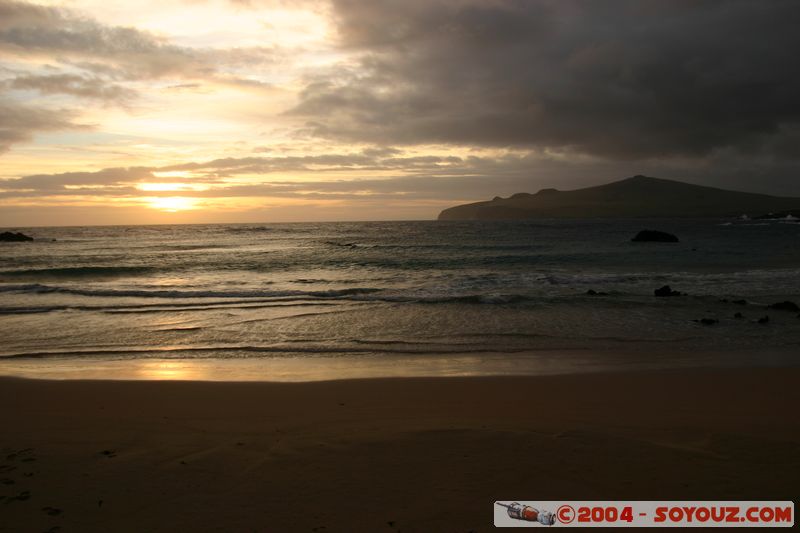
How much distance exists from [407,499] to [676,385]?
19.5ft

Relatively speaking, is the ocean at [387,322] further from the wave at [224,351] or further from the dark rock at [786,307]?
the dark rock at [786,307]

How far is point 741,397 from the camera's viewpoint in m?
7.83

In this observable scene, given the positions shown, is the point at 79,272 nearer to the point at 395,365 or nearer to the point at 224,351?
the point at 224,351

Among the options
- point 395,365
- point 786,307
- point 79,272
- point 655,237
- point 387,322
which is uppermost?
point 655,237

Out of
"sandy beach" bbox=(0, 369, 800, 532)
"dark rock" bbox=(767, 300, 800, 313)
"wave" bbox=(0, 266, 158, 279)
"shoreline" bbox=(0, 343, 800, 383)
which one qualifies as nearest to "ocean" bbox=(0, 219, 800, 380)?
"shoreline" bbox=(0, 343, 800, 383)

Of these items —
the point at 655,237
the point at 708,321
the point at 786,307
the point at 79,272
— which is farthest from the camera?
the point at 655,237

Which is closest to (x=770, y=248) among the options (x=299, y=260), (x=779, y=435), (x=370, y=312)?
(x=299, y=260)

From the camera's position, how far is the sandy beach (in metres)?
4.40

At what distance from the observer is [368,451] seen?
5.58 meters

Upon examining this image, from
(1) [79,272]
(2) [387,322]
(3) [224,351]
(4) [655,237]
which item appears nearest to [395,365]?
(3) [224,351]

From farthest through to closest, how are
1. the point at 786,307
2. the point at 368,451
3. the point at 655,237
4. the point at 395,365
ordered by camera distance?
the point at 655,237, the point at 786,307, the point at 395,365, the point at 368,451

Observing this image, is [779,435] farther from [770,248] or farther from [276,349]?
[770,248]

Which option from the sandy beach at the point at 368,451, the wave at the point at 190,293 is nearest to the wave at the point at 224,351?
the sandy beach at the point at 368,451

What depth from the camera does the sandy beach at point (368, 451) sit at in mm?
4402
